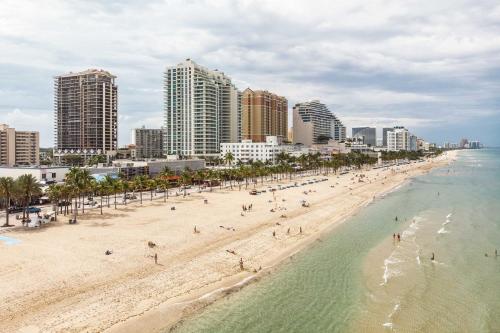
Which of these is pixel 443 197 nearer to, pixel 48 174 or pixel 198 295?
pixel 198 295

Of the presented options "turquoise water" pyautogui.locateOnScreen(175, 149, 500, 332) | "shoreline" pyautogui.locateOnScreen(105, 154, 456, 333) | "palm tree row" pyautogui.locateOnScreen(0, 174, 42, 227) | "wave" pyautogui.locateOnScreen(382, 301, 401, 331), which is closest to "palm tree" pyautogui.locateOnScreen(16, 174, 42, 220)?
"palm tree row" pyautogui.locateOnScreen(0, 174, 42, 227)

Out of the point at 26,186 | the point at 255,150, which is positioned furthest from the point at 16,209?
the point at 255,150

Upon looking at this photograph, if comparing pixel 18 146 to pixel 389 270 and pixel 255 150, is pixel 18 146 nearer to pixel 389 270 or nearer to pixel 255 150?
pixel 255 150

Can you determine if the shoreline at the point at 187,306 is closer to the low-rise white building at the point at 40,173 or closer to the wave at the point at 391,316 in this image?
the wave at the point at 391,316

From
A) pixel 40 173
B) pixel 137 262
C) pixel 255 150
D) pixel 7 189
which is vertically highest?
pixel 255 150

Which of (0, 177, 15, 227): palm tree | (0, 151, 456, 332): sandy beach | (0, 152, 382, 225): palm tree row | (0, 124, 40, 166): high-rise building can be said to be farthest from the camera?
(0, 124, 40, 166): high-rise building

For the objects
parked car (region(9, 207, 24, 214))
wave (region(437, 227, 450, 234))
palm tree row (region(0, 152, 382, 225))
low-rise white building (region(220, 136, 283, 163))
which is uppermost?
low-rise white building (region(220, 136, 283, 163))

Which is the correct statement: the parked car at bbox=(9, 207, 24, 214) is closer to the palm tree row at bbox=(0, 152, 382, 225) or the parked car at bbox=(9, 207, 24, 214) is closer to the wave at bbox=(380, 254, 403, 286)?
the palm tree row at bbox=(0, 152, 382, 225)
